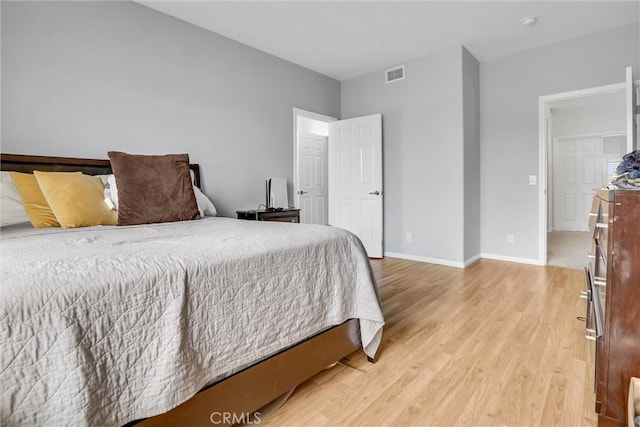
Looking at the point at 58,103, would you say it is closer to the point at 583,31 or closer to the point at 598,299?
the point at 598,299

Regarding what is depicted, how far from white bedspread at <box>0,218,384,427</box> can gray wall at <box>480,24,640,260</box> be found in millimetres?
3546

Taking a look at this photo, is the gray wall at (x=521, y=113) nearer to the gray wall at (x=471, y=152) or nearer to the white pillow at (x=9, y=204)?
the gray wall at (x=471, y=152)

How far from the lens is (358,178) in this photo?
4.63 m

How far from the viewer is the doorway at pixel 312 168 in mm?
4773

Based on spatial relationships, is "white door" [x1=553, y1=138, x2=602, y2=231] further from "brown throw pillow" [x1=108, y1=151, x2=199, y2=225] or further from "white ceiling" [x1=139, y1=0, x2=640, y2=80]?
"brown throw pillow" [x1=108, y1=151, x2=199, y2=225]

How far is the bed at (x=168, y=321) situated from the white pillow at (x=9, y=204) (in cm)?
64

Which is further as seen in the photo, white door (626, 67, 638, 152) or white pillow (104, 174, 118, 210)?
white door (626, 67, 638, 152)

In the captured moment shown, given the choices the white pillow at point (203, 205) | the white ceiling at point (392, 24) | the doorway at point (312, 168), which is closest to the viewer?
the white pillow at point (203, 205)

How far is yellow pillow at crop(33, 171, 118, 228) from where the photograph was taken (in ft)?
6.31

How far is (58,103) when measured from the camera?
2.44 metres

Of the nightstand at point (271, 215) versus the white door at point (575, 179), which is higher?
the white door at point (575, 179)

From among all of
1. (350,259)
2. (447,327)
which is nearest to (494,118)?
(447,327)

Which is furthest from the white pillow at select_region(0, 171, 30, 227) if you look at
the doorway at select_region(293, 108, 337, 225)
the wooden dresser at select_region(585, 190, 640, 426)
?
the doorway at select_region(293, 108, 337, 225)

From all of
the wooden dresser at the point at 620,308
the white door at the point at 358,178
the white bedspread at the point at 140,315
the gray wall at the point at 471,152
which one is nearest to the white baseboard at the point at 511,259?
the gray wall at the point at 471,152
